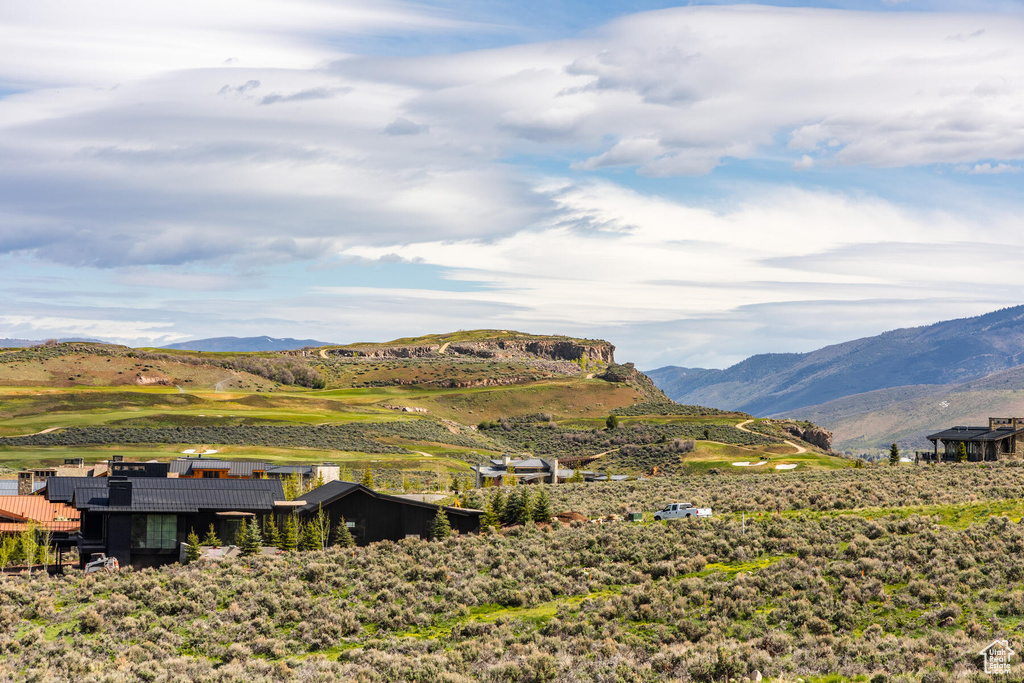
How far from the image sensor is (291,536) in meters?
49.7

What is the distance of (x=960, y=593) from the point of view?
107 ft

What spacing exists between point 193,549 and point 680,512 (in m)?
23.8

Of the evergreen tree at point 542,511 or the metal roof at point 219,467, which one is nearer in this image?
the evergreen tree at point 542,511

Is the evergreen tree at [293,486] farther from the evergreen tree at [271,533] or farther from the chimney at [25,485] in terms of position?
the chimney at [25,485]

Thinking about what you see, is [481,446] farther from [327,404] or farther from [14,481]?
[14,481]

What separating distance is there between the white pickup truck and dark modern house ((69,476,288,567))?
62.2 feet

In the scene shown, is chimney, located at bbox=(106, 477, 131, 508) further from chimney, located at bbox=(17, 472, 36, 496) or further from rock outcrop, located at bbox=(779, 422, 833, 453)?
rock outcrop, located at bbox=(779, 422, 833, 453)

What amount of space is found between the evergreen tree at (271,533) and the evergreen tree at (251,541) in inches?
54.9

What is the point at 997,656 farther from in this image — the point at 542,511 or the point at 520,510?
the point at 520,510

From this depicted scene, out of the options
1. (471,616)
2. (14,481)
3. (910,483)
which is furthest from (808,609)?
(14,481)

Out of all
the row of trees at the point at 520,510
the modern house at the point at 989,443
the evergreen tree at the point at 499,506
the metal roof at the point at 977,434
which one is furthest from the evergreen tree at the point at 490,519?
the metal roof at the point at 977,434

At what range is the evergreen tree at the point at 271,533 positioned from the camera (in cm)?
4991

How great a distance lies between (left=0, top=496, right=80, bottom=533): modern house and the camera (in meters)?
54.0

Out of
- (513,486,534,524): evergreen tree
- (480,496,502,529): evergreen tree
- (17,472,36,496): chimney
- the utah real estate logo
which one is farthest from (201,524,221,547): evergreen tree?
the utah real estate logo
